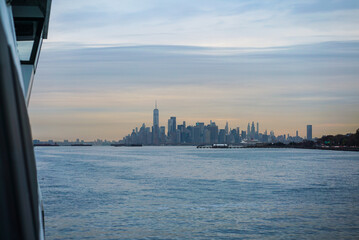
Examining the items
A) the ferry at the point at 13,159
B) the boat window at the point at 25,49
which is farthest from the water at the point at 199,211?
the ferry at the point at 13,159

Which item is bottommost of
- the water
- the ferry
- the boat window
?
the water

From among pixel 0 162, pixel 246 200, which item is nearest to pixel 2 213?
pixel 0 162

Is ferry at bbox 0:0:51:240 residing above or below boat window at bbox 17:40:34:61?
below

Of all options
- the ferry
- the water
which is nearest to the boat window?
the ferry

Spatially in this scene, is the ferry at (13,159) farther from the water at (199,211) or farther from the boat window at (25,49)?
the water at (199,211)

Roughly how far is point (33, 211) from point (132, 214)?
1895 cm

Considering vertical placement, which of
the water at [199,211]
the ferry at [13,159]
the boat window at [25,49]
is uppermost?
the boat window at [25,49]

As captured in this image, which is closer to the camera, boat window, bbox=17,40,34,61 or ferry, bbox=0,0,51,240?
ferry, bbox=0,0,51,240

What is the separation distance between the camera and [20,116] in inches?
132

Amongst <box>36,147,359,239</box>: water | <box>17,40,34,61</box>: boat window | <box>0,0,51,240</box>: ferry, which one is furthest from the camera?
<box>36,147,359,239</box>: water

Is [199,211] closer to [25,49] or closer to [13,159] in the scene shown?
[25,49]

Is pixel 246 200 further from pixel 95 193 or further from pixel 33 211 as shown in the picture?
pixel 33 211

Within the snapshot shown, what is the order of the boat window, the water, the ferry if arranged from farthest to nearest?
1. the water
2. the boat window
3. the ferry

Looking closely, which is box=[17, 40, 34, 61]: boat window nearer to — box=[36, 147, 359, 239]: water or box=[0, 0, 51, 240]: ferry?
box=[0, 0, 51, 240]: ferry
